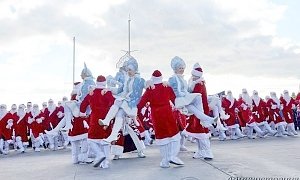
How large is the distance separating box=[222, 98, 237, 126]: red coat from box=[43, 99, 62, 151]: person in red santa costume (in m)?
6.72

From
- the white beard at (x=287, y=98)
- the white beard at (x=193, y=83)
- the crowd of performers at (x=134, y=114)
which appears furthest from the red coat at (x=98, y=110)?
the white beard at (x=287, y=98)

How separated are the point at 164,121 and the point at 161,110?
224 millimetres

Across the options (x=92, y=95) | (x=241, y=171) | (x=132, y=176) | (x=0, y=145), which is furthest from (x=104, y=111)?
(x=0, y=145)

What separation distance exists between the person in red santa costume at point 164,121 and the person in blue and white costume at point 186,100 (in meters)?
0.37

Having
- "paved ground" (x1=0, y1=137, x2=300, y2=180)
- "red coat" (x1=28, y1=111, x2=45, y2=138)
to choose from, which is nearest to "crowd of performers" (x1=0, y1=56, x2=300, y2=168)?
"paved ground" (x1=0, y1=137, x2=300, y2=180)

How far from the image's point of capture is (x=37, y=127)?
64.3ft

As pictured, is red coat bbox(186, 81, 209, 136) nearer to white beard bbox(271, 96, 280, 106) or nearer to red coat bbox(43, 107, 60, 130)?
red coat bbox(43, 107, 60, 130)

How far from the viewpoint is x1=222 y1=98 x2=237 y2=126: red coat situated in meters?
19.8

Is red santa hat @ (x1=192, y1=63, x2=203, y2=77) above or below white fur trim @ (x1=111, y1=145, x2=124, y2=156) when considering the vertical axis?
above

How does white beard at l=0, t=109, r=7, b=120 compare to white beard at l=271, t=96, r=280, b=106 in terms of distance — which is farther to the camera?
white beard at l=271, t=96, r=280, b=106

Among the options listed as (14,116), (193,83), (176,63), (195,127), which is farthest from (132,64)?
(14,116)

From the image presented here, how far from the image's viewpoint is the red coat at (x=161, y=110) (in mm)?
9438

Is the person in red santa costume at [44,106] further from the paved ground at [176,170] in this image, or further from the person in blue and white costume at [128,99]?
A: the person in blue and white costume at [128,99]

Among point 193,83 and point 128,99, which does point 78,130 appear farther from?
point 193,83
